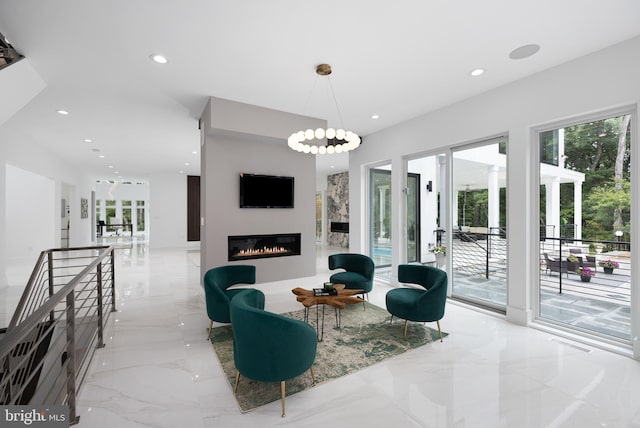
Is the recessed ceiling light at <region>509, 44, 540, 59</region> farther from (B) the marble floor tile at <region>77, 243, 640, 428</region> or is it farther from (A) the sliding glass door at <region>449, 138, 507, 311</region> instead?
(B) the marble floor tile at <region>77, 243, 640, 428</region>

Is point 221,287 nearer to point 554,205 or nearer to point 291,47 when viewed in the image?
point 291,47

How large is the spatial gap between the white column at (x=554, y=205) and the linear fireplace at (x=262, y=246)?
392 centimetres

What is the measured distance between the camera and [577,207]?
3.54 meters

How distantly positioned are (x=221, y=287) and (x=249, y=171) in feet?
7.15

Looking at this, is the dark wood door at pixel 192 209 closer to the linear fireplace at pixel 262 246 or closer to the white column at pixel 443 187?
the linear fireplace at pixel 262 246

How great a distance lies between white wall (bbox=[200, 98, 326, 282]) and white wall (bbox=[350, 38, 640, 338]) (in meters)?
2.34

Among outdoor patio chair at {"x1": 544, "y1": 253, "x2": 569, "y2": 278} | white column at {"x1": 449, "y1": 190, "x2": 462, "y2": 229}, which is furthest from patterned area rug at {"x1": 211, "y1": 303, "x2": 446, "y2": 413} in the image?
white column at {"x1": 449, "y1": 190, "x2": 462, "y2": 229}

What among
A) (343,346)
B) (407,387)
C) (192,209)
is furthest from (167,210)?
(407,387)

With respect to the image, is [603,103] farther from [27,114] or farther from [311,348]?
[27,114]

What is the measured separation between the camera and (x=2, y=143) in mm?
5738

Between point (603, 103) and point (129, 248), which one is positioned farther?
point (129, 248)

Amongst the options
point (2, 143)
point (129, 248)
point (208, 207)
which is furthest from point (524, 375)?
point (129, 248)

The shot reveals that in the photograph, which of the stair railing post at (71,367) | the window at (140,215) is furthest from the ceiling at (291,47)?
the window at (140,215)

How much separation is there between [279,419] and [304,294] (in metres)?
1.56
